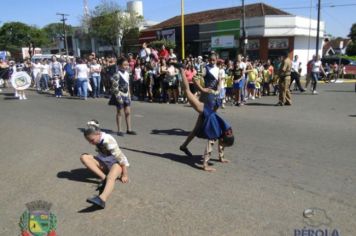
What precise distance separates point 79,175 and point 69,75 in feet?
40.0

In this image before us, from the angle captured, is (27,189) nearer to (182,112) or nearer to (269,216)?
(269,216)

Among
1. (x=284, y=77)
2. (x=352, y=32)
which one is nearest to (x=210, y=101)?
(x=284, y=77)

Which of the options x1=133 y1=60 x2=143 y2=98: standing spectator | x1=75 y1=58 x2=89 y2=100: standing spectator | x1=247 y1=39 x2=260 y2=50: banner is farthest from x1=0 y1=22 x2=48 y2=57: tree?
x1=133 y1=60 x2=143 y2=98: standing spectator

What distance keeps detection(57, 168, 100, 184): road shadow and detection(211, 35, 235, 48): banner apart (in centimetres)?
3501

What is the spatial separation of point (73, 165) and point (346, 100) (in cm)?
1246

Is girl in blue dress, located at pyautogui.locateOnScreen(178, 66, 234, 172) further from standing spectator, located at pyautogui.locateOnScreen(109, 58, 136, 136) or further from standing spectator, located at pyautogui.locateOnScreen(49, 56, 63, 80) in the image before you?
standing spectator, located at pyautogui.locateOnScreen(49, 56, 63, 80)

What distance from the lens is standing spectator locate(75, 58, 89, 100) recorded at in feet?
52.4

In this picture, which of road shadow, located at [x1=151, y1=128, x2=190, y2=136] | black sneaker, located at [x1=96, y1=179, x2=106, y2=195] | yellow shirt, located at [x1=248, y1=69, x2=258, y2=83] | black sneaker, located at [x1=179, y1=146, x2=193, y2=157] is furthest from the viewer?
yellow shirt, located at [x1=248, y1=69, x2=258, y2=83]

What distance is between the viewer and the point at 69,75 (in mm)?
17406

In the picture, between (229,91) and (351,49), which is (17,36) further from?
(229,91)

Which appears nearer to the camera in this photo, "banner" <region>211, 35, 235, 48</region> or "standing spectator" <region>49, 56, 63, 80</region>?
"standing spectator" <region>49, 56, 63, 80</region>

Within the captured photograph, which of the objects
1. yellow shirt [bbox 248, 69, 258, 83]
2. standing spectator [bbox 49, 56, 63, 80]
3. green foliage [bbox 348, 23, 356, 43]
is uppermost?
green foliage [bbox 348, 23, 356, 43]

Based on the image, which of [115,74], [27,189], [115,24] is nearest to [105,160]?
[27,189]

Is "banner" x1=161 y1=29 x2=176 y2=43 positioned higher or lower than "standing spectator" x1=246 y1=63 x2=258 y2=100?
higher
